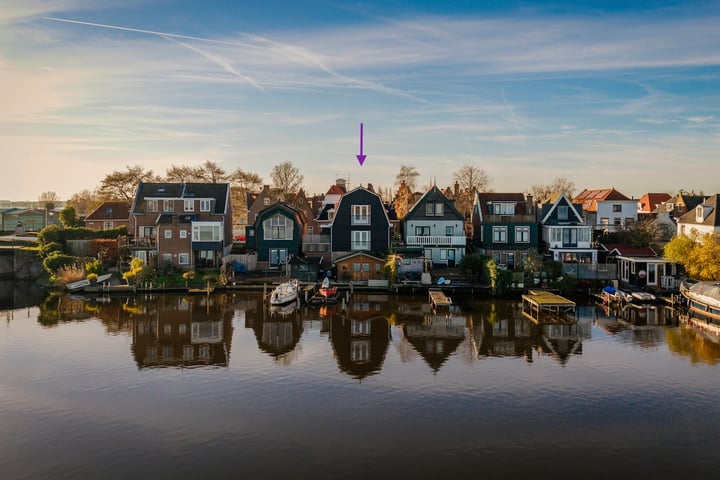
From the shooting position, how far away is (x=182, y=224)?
191 feet

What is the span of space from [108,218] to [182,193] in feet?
66.6

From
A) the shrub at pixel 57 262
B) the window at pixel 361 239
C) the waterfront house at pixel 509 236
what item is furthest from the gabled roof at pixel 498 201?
the shrub at pixel 57 262

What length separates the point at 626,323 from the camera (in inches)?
1576

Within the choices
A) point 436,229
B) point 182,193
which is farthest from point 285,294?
point 182,193

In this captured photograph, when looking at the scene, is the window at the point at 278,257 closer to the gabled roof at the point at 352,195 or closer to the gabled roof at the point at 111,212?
the gabled roof at the point at 352,195

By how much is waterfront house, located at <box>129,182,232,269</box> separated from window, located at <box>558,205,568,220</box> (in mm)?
33802

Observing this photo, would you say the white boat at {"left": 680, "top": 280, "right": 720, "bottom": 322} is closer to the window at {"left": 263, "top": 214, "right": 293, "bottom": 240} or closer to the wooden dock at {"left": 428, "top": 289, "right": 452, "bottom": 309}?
the wooden dock at {"left": 428, "top": 289, "right": 452, "bottom": 309}

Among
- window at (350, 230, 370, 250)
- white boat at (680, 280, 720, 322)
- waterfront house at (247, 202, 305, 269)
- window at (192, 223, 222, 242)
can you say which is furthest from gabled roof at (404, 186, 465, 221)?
white boat at (680, 280, 720, 322)

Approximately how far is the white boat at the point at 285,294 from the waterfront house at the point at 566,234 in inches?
1008

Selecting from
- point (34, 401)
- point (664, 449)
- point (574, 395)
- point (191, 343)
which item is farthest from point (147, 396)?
point (664, 449)

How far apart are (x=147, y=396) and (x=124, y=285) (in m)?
31.3

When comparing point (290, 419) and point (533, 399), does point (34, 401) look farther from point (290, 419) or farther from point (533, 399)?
point (533, 399)

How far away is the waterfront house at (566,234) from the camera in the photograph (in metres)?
56.9

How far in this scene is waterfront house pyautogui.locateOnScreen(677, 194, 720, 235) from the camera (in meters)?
51.7
